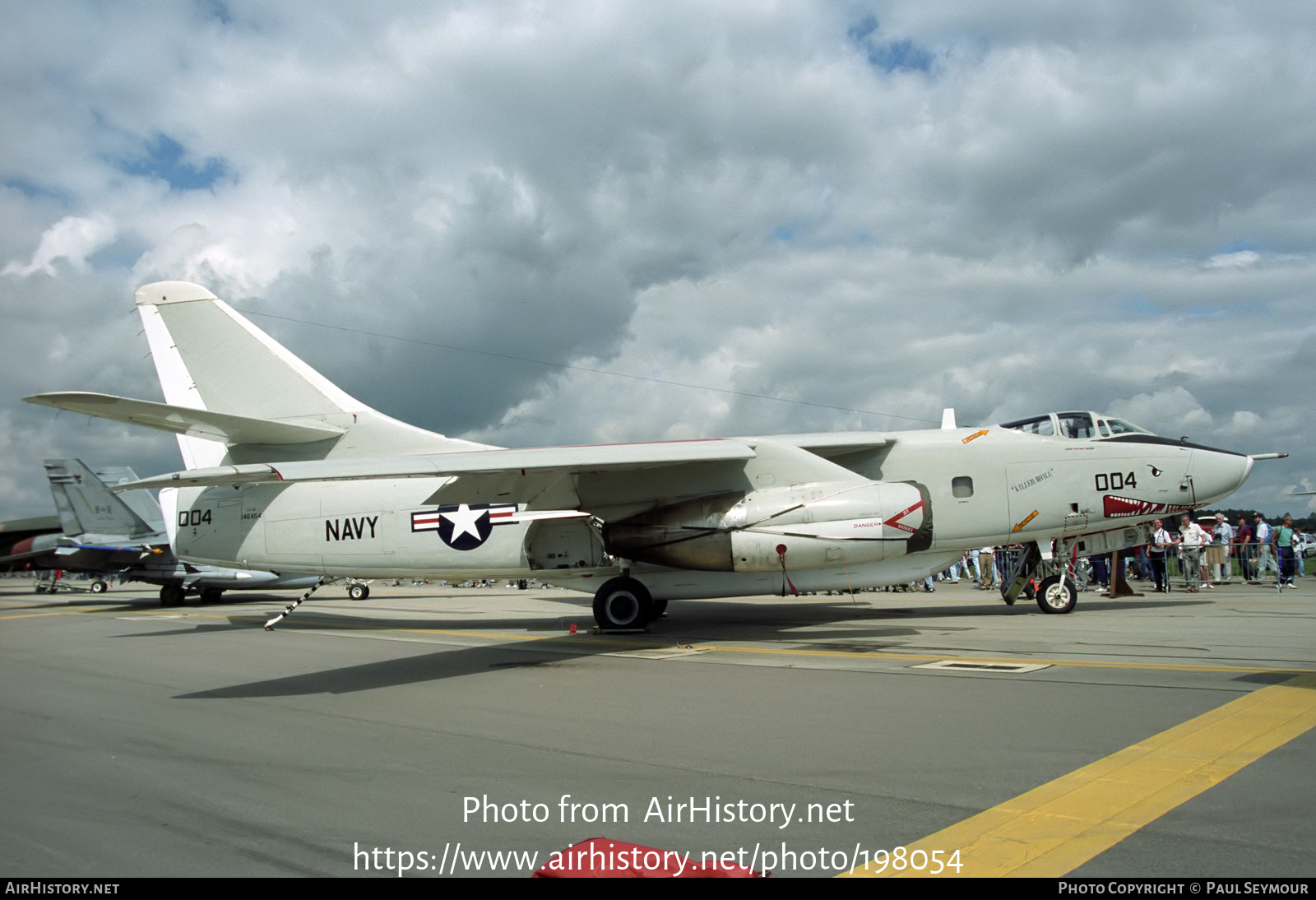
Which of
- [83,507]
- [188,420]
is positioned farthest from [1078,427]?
[83,507]

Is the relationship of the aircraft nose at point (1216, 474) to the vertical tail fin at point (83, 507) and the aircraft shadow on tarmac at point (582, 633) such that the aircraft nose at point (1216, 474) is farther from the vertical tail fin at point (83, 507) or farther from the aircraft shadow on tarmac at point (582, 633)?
the vertical tail fin at point (83, 507)

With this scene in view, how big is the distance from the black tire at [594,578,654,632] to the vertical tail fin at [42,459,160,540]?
21928 mm

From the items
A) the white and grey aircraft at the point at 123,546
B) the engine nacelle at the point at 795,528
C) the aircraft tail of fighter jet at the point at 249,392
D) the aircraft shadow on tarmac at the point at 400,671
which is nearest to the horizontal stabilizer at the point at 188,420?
the aircraft tail of fighter jet at the point at 249,392

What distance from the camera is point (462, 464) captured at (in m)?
8.95

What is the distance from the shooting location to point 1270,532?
22.2 m

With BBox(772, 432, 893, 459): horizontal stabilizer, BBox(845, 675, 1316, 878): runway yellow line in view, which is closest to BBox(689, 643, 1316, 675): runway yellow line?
BBox(845, 675, 1316, 878): runway yellow line

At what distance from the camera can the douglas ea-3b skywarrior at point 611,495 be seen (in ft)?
38.3

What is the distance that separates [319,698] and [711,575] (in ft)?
20.9

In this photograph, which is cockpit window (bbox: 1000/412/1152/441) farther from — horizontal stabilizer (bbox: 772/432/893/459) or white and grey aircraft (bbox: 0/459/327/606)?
white and grey aircraft (bbox: 0/459/327/606)

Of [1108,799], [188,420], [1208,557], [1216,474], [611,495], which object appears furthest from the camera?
[1208,557]

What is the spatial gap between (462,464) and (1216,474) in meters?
12.0

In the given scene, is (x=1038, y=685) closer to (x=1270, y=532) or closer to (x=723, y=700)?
(x=723, y=700)

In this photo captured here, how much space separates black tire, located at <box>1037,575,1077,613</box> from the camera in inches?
536

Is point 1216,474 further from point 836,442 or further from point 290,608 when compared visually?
point 290,608
